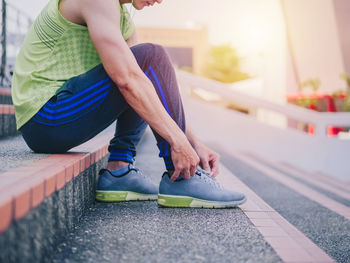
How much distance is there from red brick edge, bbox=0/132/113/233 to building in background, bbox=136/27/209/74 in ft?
165

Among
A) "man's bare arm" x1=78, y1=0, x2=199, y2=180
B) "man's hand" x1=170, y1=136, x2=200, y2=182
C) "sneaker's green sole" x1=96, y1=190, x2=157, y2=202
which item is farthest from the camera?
"sneaker's green sole" x1=96, y1=190, x2=157, y2=202

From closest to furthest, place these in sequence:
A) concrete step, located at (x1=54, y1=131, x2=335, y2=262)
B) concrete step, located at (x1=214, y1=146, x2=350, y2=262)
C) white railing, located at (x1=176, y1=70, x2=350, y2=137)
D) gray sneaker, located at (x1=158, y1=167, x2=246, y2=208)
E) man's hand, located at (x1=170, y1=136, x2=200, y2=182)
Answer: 1. concrete step, located at (x1=54, y1=131, x2=335, y2=262)
2. man's hand, located at (x1=170, y1=136, x2=200, y2=182)
3. gray sneaker, located at (x1=158, y1=167, x2=246, y2=208)
4. concrete step, located at (x1=214, y1=146, x2=350, y2=262)
5. white railing, located at (x1=176, y1=70, x2=350, y2=137)

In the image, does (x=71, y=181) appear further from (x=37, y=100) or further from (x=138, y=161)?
(x=138, y=161)

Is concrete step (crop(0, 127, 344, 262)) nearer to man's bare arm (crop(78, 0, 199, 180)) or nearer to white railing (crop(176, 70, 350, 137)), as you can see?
man's bare arm (crop(78, 0, 199, 180))

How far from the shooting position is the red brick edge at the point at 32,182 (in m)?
0.82

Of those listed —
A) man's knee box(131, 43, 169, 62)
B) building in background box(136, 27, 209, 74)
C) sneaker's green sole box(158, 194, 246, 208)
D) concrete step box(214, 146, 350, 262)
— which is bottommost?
concrete step box(214, 146, 350, 262)

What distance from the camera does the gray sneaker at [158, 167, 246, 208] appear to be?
163 centimetres

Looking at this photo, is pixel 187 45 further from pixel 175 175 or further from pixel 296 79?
pixel 175 175

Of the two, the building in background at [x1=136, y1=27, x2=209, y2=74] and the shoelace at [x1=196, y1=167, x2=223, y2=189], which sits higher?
the building in background at [x1=136, y1=27, x2=209, y2=74]

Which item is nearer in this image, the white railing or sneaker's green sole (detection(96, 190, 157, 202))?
sneaker's green sole (detection(96, 190, 157, 202))

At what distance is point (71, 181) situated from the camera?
1327mm

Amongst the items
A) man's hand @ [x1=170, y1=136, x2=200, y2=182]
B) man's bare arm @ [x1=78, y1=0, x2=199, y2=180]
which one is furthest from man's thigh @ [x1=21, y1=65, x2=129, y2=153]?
man's hand @ [x1=170, y1=136, x2=200, y2=182]

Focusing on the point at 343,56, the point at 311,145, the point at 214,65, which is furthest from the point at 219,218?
the point at 214,65

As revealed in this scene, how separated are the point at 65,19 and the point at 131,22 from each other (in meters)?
0.52
